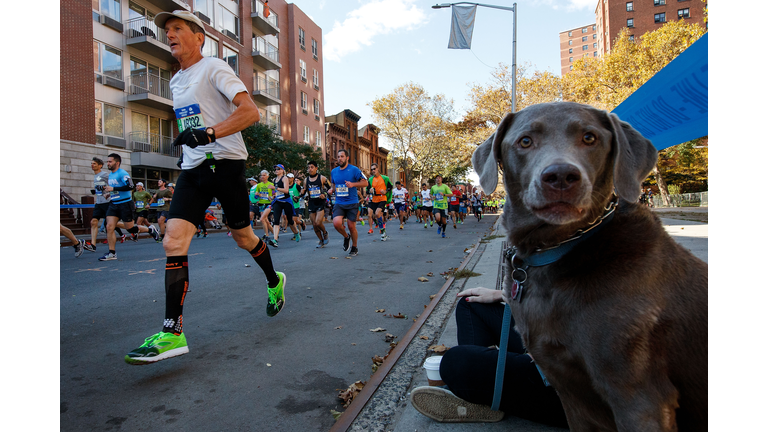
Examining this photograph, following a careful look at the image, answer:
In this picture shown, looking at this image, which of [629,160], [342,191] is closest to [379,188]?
[342,191]

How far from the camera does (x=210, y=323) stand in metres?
4.21

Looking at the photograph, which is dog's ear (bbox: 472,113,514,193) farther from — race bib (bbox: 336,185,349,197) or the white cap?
race bib (bbox: 336,185,349,197)

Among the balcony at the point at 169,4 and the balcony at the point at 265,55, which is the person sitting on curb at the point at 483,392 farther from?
the balcony at the point at 265,55

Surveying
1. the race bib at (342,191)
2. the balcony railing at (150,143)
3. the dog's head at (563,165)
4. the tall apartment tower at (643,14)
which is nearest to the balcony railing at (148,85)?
the balcony railing at (150,143)

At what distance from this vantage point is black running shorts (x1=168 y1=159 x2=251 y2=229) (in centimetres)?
337

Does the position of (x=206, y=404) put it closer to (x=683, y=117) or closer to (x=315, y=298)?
(x=315, y=298)

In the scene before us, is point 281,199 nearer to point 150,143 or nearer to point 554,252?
point 554,252

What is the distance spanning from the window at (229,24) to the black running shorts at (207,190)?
3214 centimetres

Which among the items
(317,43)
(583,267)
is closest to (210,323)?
(583,267)

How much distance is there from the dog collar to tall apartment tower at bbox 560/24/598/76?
152275mm

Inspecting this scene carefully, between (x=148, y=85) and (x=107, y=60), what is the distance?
2276 millimetres

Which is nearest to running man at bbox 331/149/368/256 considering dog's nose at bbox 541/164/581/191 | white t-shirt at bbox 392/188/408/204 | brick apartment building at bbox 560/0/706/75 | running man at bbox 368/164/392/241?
running man at bbox 368/164/392/241

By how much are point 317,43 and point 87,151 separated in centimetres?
2979

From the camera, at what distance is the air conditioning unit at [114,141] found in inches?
899
